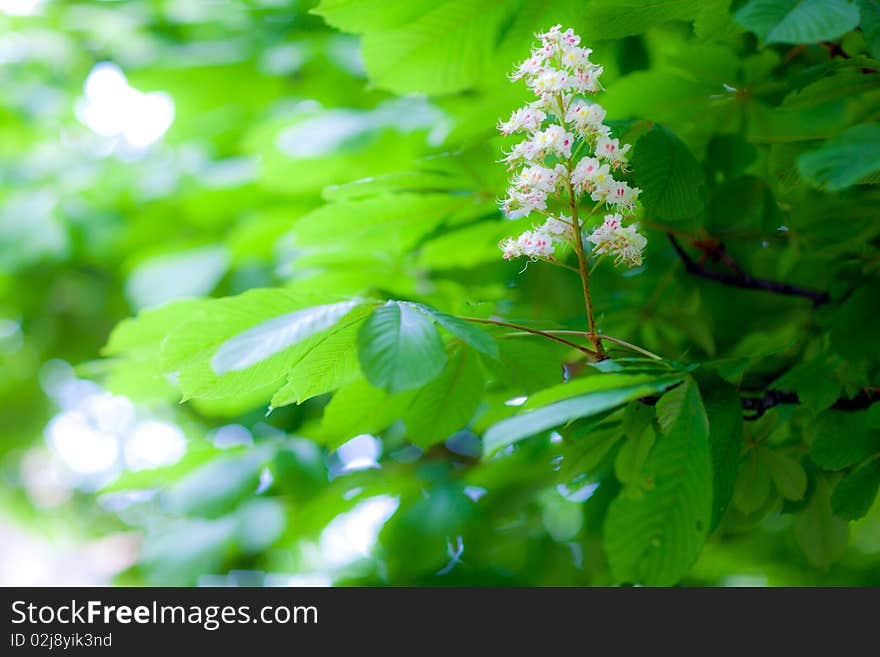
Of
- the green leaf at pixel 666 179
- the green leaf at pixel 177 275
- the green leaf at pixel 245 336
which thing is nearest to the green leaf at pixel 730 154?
the green leaf at pixel 666 179

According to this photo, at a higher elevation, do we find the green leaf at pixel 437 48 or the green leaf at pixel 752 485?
the green leaf at pixel 437 48

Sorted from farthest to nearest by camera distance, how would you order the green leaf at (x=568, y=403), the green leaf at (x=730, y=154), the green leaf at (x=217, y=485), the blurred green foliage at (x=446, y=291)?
the green leaf at (x=217, y=485) → the green leaf at (x=730, y=154) → the blurred green foliage at (x=446, y=291) → the green leaf at (x=568, y=403)

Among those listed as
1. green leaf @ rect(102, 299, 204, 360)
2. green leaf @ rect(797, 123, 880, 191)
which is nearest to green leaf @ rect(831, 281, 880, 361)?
green leaf @ rect(797, 123, 880, 191)

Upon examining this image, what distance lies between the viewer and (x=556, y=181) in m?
0.69

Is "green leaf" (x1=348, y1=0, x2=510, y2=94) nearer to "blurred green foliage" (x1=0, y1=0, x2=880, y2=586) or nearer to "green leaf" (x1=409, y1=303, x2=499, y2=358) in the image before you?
"blurred green foliage" (x1=0, y1=0, x2=880, y2=586)

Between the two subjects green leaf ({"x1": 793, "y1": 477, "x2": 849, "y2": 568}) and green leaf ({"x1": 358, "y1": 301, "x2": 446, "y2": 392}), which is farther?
green leaf ({"x1": 793, "y1": 477, "x2": 849, "y2": 568})

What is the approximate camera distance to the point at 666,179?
779mm

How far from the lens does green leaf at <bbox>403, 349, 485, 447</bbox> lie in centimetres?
82

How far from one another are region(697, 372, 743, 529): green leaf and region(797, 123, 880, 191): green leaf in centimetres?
20

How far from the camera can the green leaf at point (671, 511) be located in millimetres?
602

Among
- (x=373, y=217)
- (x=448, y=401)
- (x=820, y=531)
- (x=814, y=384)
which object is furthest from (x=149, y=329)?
(x=820, y=531)

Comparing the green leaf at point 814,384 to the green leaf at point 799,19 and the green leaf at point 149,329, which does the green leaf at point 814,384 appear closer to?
the green leaf at point 799,19

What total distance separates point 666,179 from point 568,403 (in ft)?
1.07

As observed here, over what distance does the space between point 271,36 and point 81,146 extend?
1.01 meters
